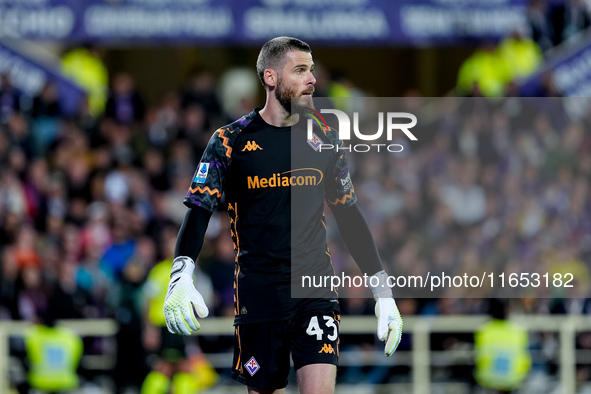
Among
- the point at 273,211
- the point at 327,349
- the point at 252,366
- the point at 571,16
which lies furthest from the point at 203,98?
the point at 327,349

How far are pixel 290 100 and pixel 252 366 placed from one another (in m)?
1.44

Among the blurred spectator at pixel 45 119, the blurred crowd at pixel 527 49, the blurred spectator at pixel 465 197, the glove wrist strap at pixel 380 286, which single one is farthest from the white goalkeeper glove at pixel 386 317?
the blurred spectator at pixel 45 119

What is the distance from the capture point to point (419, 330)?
11.6 m

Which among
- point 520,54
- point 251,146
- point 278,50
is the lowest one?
point 251,146

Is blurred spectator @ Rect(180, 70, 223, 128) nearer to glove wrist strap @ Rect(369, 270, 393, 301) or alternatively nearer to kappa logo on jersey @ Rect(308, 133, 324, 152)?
kappa logo on jersey @ Rect(308, 133, 324, 152)

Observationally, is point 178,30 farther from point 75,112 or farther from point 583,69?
point 583,69

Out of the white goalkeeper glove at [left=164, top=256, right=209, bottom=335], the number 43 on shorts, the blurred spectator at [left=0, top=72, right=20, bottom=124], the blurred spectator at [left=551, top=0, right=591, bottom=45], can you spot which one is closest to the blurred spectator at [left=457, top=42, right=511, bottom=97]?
the blurred spectator at [left=551, top=0, right=591, bottom=45]

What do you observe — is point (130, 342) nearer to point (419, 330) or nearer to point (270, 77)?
point (419, 330)

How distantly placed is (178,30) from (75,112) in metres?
1.81

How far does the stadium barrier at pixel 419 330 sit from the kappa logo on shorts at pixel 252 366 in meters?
5.58

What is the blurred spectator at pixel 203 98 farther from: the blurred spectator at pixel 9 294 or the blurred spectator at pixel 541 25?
the blurred spectator at pixel 541 25

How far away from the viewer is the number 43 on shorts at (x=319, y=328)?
5723 millimetres

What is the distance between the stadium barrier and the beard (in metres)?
5.80

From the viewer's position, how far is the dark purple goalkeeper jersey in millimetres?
5781
